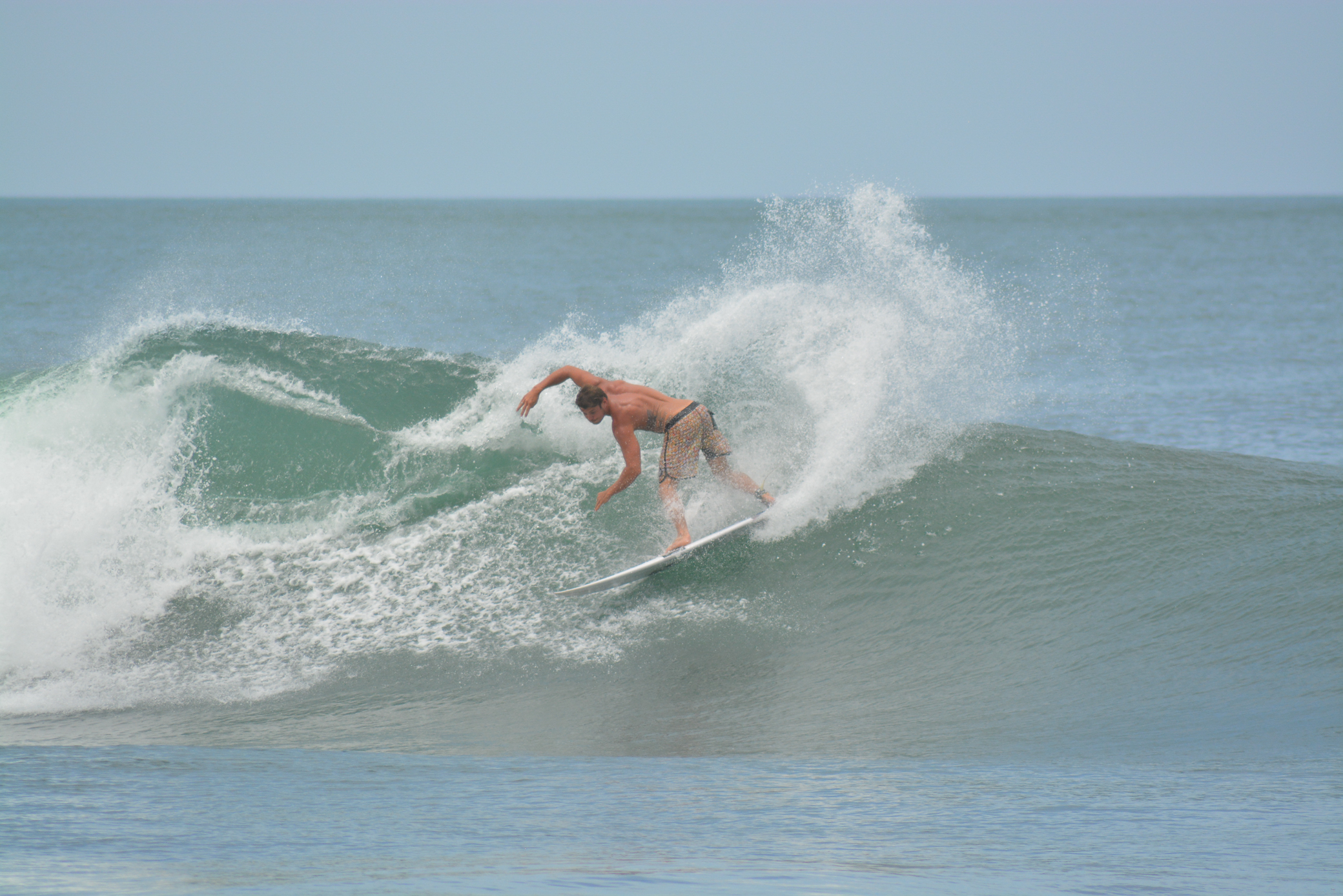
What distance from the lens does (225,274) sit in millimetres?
30250

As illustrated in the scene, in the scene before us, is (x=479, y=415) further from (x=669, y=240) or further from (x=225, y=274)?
(x=669, y=240)

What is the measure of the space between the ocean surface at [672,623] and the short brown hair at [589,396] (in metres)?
1.39

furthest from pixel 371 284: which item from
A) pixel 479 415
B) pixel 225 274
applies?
pixel 479 415

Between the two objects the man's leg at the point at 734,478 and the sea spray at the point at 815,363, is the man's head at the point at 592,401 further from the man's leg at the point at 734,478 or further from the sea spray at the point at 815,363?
the sea spray at the point at 815,363

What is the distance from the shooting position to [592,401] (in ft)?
22.3

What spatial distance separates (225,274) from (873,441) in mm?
25898

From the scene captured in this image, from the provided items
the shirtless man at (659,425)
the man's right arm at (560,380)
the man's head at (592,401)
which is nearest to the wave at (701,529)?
the shirtless man at (659,425)

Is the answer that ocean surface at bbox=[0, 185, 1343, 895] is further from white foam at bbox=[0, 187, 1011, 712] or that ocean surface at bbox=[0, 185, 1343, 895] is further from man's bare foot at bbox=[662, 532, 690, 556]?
man's bare foot at bbox=[662, 532, 690, 556]

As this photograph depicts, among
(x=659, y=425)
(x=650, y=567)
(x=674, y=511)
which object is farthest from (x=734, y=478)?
(x=650, y=567)

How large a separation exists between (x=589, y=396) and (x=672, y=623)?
1525mm

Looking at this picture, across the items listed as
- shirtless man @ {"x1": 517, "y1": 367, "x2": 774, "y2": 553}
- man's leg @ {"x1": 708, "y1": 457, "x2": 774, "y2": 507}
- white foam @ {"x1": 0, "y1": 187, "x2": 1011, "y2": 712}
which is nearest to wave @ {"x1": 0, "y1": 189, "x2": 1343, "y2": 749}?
white foam @ {"x1": 0, "y1": 187, "x2": 1011, "y2": 712}

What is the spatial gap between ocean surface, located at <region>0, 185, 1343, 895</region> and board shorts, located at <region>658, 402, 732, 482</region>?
0.70 meters

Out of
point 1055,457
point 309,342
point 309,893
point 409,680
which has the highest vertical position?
point 309,342

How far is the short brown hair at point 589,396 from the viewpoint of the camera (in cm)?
678
